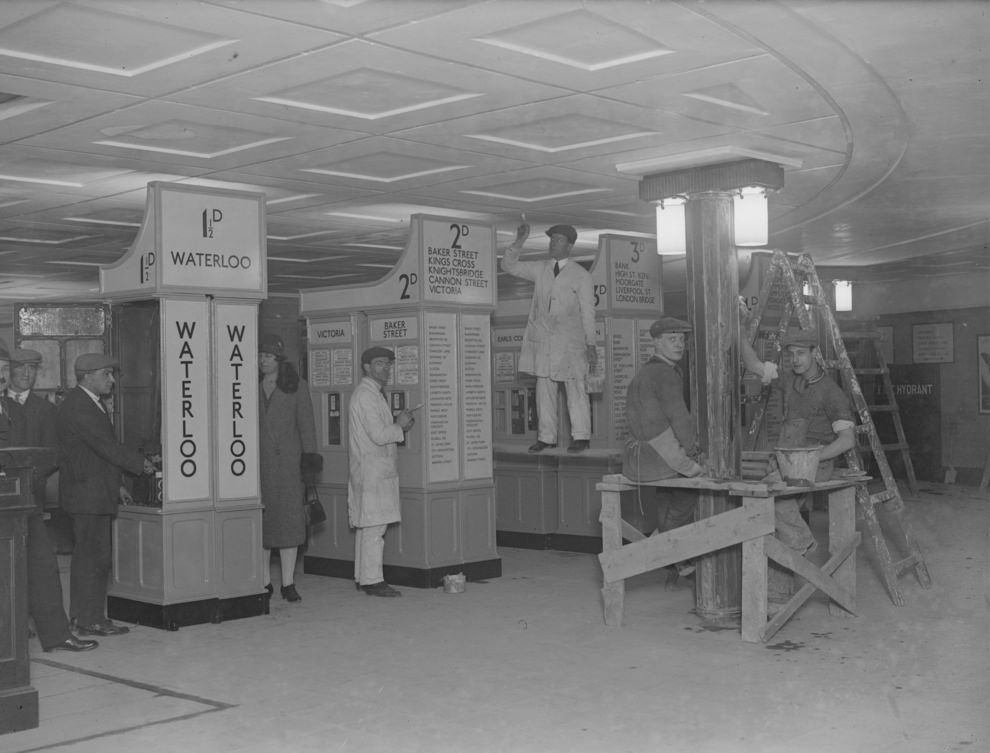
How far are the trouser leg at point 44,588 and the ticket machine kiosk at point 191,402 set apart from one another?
2.71ft

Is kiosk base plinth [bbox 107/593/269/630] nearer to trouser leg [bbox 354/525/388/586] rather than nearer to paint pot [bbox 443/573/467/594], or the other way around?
trouser leg [bbox 354/525/388/586]

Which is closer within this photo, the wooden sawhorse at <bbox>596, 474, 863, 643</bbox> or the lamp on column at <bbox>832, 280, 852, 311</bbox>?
the wooden sawhorse at <bbox>596, 474, 863, 643</bbox>

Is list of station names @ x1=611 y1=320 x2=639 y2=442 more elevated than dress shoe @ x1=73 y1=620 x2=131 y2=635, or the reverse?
list of station names @ x1=611 y1=320 x2=639 y2=442

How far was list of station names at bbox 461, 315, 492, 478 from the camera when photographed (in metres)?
9.53

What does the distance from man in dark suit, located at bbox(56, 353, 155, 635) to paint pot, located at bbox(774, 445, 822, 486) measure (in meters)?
4.02

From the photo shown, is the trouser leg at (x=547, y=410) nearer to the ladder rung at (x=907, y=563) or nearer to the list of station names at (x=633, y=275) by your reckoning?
Answer: the list of station names at (x=633, y=275)

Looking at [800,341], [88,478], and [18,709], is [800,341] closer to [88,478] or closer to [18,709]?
[88,478]

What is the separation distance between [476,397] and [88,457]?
3.26m

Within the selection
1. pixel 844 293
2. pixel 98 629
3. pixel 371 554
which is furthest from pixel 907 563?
pixel 844 293

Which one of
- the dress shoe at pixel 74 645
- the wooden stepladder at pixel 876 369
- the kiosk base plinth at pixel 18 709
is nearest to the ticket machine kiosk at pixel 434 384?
the dress shoe at pixel 74 645

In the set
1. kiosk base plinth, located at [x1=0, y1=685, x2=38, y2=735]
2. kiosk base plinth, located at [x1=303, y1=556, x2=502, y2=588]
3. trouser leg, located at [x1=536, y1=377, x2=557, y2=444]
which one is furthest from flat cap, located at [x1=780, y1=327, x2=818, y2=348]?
kiosk base plinth, located at [x1=0, y1=685, x2=38, y2=735]

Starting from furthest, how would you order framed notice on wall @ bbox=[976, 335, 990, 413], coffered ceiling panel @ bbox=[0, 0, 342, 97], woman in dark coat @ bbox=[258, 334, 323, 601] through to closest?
framed notice on wall @ bbox=[976, 335, 990, 413]
woman in dark coat @ bbox=[258, 334, 323, 601]
coffered ceiling panel @ bbox=[0, 0, 342, 97]

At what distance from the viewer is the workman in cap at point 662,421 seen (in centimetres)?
763

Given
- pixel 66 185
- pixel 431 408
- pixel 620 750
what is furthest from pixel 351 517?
pixel 620 750
